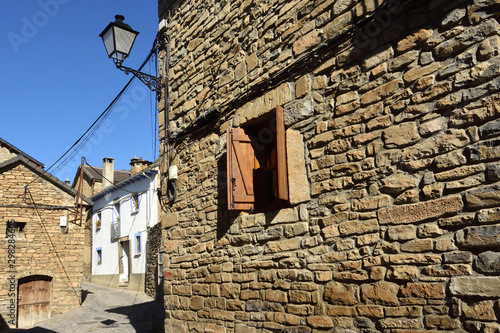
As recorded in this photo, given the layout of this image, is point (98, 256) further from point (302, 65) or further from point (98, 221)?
point (302, 65)

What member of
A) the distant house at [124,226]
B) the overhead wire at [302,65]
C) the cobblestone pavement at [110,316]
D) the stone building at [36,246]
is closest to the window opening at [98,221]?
the distant house at [124,226]

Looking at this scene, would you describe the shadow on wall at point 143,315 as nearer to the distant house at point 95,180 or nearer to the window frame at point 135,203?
the window frame at point 135,203

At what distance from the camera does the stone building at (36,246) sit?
14422 mm

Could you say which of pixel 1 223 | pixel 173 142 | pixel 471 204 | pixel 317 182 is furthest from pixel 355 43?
pixel 1 223

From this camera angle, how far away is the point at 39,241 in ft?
49.3

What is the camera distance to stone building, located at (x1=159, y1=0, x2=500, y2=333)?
3014 mm

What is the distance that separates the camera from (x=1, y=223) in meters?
14.5

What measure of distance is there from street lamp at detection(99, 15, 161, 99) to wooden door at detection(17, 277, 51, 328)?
1091cm

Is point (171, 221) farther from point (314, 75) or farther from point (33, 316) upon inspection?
point (33, 316)

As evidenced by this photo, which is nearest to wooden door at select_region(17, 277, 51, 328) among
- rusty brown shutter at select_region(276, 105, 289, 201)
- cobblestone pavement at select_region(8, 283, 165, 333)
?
cobblestone pavement at select_region(8, 283, 165, 333)

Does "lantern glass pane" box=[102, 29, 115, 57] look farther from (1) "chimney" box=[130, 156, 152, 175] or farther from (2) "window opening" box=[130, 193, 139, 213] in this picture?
(1) "chimney" box=[130, 156, 152, 175]

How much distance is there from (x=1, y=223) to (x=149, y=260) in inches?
249

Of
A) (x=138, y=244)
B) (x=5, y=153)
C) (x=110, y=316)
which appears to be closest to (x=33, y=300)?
(x=110, y=316)

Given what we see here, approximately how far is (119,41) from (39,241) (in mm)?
10592
